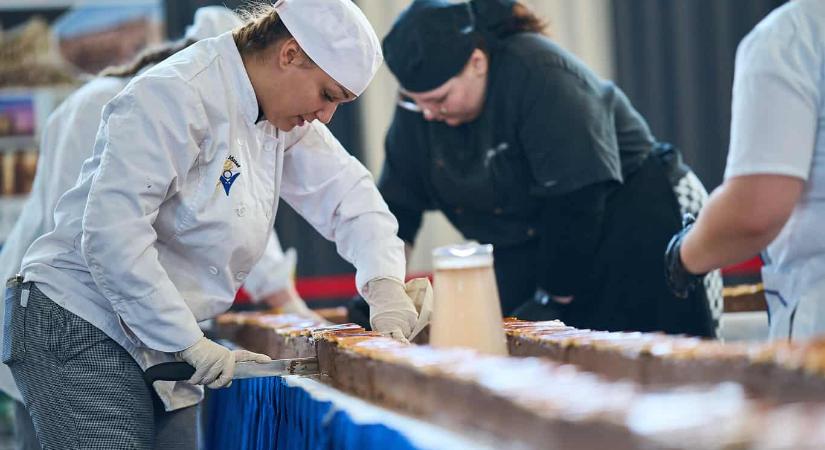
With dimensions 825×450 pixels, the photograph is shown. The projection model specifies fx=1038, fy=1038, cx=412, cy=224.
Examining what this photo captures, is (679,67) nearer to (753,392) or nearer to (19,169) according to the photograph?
(19,169)

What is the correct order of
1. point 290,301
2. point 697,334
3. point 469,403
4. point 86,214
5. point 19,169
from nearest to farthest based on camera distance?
point 469,403, point 86,214, point 697,334, point 290,301, point 19,169

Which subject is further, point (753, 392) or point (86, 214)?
point (86, 214)

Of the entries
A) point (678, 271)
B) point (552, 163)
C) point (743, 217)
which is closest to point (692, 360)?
point (743, 217)

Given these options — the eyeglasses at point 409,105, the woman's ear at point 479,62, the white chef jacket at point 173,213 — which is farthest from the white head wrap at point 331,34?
the eyeglasses at point 409,105

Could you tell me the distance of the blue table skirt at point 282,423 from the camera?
1196 millimetres

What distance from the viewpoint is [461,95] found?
8.95 feet

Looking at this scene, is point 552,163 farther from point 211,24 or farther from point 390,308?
point 211,24

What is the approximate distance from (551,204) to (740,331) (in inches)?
23.0

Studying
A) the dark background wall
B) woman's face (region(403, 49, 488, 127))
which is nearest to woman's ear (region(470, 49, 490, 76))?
woman's face (region(403, 49, 488, 127))

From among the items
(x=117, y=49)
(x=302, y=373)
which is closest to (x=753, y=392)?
(x=302, y=373)

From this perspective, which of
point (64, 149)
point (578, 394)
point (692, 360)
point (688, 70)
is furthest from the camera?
point (688, 70)

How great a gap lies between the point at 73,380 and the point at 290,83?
64 cm

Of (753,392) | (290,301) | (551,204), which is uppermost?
(753,392)

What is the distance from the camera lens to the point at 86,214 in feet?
5.47
